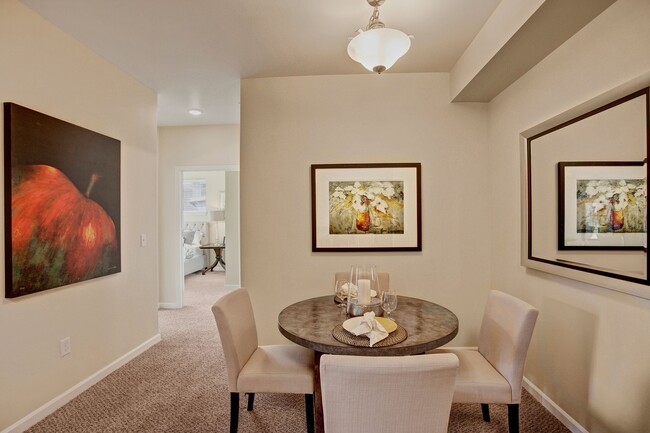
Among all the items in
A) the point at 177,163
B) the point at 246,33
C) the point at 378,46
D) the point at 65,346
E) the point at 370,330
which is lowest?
the point at 65,346

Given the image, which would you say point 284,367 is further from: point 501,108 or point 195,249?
point 195,249

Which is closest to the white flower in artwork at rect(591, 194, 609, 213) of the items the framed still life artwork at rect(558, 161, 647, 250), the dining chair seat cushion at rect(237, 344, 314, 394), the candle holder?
the framed still life artwork at rect(558, 161, 647, 250)

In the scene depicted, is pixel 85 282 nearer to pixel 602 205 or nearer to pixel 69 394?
pixel 69 394

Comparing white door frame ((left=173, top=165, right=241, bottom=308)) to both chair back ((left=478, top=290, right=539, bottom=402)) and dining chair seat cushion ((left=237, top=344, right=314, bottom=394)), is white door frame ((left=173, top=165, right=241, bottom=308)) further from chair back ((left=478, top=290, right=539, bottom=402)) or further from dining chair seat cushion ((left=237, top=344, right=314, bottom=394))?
chair back ((left=478, top=290, right=539, bottom=402))

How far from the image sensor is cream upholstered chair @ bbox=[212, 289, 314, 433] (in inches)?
71.8

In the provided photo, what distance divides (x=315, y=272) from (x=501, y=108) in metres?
2.15

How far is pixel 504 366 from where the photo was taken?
1769 millimetres

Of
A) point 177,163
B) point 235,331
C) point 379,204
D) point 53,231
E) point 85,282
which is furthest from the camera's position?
point 177,163

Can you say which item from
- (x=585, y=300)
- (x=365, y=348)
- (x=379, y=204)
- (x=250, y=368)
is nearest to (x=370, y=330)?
(x=365, y=348)

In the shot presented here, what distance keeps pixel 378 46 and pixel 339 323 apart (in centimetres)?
150

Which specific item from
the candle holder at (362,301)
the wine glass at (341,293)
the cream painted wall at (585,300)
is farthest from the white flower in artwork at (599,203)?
the wine glass at (341,293)

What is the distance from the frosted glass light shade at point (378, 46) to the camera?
177 centimetres

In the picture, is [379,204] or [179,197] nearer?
[379,204]

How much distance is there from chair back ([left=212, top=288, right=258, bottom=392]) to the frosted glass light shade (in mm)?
1571
